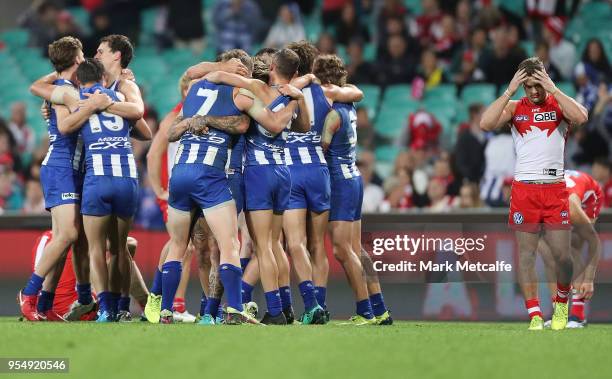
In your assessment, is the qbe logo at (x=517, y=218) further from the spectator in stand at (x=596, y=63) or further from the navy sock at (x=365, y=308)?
the spectator in stand at (x=596, y=63)

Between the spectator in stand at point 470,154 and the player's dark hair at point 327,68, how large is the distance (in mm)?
5657

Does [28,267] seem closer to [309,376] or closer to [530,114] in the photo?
[530,114]

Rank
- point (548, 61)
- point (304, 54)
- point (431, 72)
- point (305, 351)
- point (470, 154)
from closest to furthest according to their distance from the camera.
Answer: point (305, 351)
point (304, 54)
point (470, 154)
point (548, 61)
point (431, 72)

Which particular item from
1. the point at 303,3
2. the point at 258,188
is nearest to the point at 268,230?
the point at 258,188

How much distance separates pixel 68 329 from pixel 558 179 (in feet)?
13.5

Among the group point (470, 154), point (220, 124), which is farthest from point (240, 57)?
point (470, 154)

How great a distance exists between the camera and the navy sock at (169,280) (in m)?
9.53

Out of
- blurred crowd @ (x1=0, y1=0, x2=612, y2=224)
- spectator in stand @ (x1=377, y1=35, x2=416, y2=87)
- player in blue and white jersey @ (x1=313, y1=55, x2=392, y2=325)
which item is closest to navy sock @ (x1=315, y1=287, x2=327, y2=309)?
player in blue and white jersey @ (x1=313, y1=55, x2=392, y2=325)

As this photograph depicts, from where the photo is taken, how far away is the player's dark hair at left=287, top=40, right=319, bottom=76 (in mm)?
10406

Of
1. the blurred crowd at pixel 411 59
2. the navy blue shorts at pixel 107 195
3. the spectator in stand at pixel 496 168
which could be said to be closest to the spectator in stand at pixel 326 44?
the blurred crowd at pixel 411 59

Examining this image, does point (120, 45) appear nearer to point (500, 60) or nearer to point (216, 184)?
point (216, 184)

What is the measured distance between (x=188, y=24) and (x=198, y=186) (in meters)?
10.8

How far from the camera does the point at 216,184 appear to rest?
372 inches

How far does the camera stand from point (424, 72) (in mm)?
17953
